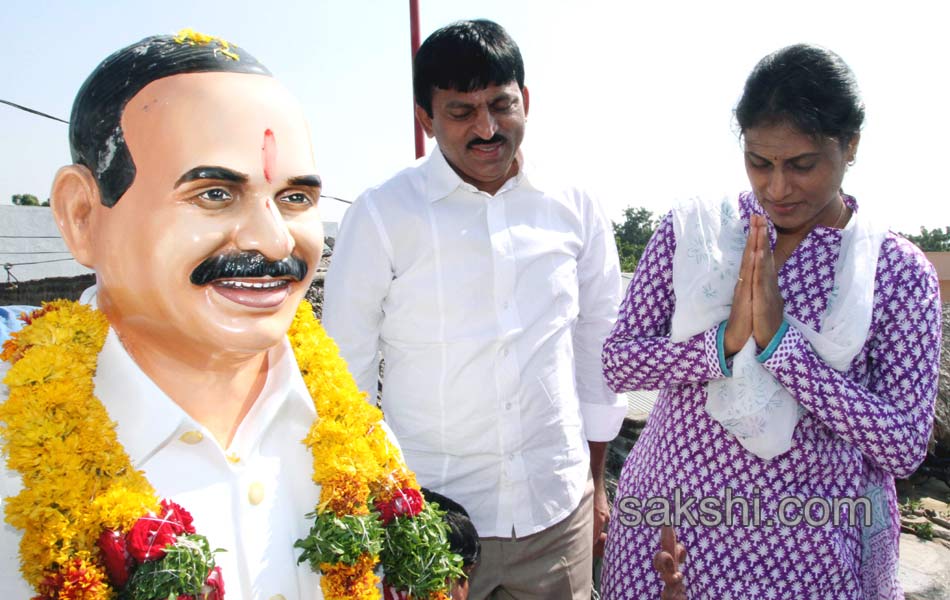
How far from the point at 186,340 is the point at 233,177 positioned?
29 cm

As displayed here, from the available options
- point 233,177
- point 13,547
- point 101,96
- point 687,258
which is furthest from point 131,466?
point 687,258

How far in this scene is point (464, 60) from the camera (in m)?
2.29

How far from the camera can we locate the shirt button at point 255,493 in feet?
4.51

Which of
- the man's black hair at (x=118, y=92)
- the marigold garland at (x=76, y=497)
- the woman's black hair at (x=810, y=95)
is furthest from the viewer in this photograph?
the woman's black hair at (x=810, y=95)

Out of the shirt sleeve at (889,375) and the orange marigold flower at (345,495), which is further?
the shirt sleeve at (889,375)

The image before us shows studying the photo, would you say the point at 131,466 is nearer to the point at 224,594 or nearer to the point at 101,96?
the point at 224,594

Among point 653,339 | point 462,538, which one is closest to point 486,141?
point 653,339

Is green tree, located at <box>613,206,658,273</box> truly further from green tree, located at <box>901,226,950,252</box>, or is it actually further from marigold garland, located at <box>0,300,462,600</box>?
marigold garland, located at <box>0,300,462,600</box>

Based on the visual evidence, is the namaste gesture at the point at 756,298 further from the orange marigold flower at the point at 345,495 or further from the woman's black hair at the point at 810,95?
the orange marigold flower at the point at 345,495

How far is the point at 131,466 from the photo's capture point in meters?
1.30

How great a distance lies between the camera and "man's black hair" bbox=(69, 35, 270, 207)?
1.31 metres

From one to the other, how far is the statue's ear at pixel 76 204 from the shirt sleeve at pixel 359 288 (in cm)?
94

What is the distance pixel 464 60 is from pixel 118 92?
1.18 m
